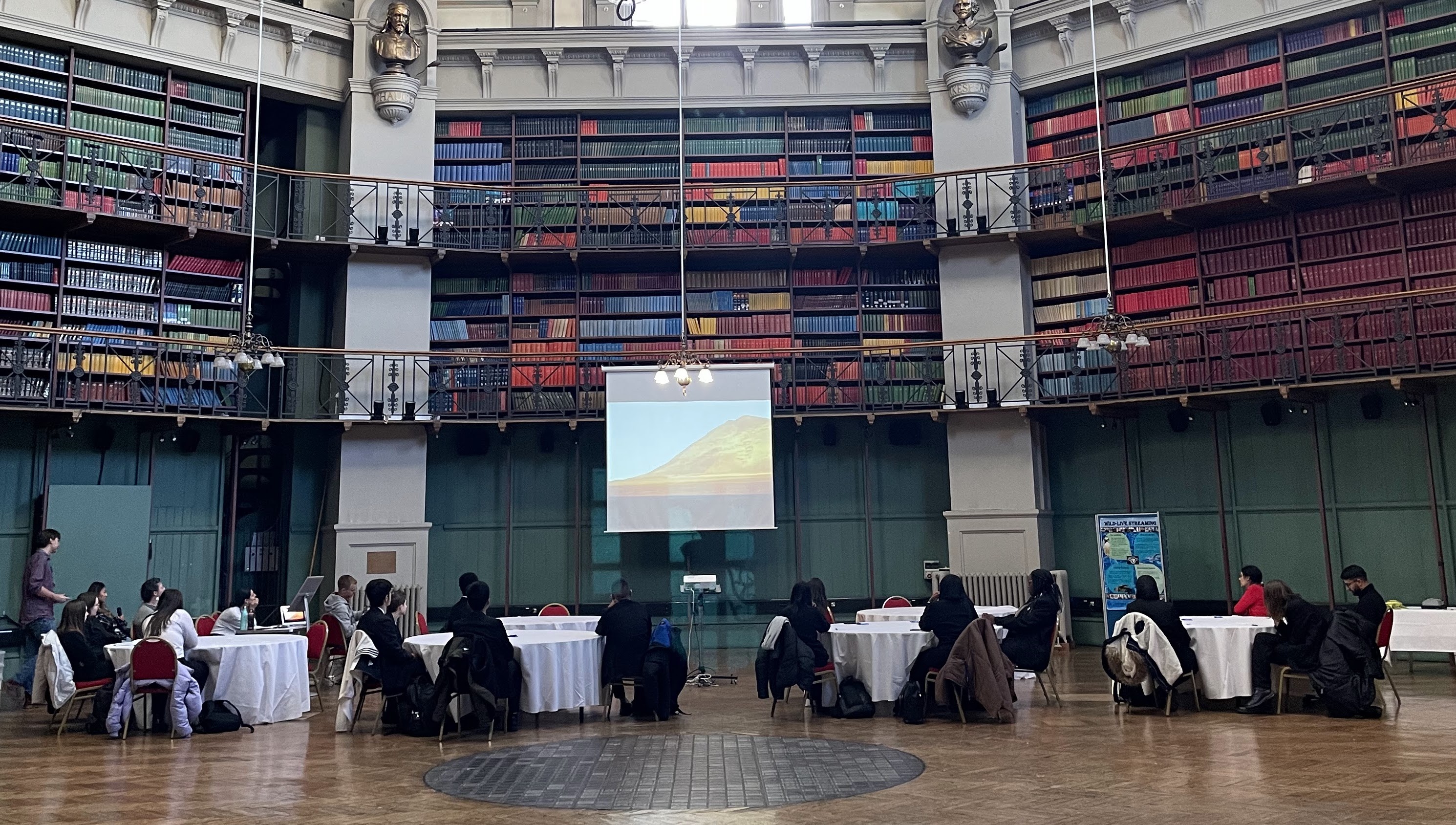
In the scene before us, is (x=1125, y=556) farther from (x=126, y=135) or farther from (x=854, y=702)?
(x=126, y=135)

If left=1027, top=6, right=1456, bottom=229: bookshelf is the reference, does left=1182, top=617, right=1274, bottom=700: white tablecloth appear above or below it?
below

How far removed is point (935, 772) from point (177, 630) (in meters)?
4.41

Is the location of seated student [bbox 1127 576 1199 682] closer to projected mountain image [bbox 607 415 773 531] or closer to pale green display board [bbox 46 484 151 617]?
projected mountain image [bbox 607 415 773 531]

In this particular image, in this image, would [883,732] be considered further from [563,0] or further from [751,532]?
[563,0]

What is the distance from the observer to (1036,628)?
677 cm

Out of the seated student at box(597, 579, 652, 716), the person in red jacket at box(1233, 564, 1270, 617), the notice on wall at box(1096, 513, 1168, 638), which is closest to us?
the seated student at box(597, 579, 652, 716)

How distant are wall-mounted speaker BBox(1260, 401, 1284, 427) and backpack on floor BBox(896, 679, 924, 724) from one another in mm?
5509

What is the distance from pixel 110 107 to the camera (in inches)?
396

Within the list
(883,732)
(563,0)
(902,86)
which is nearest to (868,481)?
(902,86)

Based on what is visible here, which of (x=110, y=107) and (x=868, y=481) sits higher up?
(x=110, y=107)

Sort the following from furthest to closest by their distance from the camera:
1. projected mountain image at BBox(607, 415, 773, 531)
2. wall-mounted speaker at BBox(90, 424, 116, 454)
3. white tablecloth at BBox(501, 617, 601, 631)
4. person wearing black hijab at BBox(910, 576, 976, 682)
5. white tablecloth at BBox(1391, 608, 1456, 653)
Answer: projected mountain image at BBox(607, 415, 773, 531), wall-mounted speaker at BBox(90, 424, 116, 454), white tablecloth at BBox(501, 617, 601, 631), white tablecloth at BBox(1391, 608, 1456, 653), person wearing black hijab at BBox(910, 576, 976, 682)

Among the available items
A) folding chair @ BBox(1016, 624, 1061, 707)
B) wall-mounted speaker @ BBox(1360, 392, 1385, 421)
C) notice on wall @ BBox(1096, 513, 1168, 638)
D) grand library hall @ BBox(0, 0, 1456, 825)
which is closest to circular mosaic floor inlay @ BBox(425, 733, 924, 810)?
grand library hall @ BBox(0, 0, 1456, 825)

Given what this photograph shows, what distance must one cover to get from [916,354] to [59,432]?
317 inches

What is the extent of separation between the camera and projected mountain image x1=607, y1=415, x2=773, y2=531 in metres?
10.2
